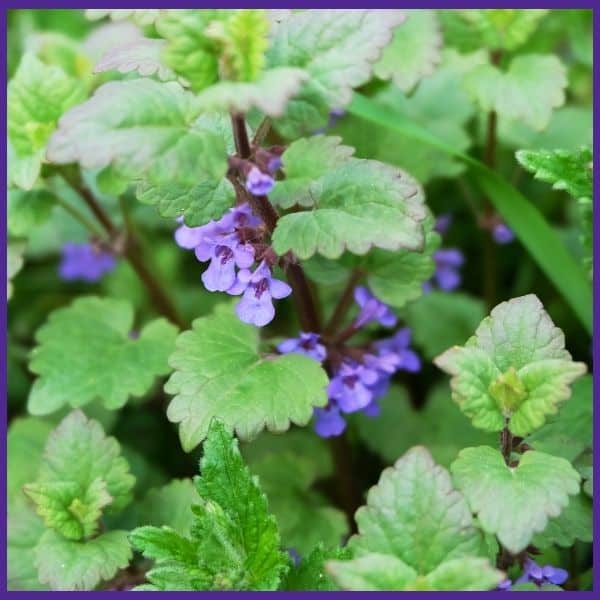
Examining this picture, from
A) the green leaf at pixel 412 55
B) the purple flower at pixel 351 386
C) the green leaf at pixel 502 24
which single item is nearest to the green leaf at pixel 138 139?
the purple flower at pixel 351 386

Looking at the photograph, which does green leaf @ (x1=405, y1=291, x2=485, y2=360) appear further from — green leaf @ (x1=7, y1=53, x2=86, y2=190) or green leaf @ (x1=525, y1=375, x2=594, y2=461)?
green leaf @ (x1=7, y1=53, x2=86, y2=190)

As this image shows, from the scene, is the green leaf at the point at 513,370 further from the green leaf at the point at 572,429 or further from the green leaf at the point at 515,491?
the green leaf at the point at 572,429

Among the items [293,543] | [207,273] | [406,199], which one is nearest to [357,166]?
[406,199]

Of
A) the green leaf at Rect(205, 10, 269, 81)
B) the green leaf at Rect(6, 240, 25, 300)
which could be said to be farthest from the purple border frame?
the green leaf at Rect(205, 10, 269, 81)

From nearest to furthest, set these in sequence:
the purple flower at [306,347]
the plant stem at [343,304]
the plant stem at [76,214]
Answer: the purple flower at [306,347], the plant stem at [343,304], the plant stem at [76,214]

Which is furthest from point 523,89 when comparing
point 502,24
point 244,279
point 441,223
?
point 244,279

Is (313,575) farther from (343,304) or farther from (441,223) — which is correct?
(441,223)
